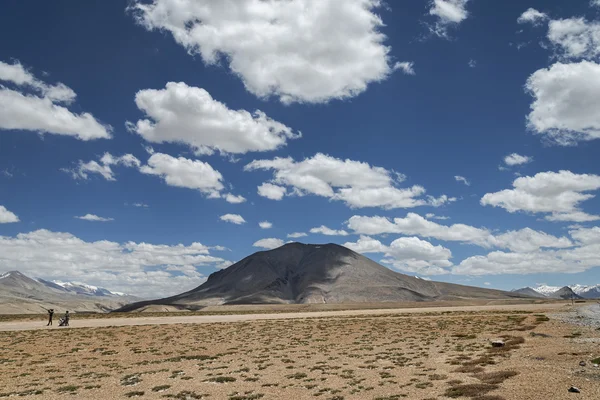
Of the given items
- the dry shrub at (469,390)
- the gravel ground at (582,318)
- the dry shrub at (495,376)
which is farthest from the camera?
the gravel ground at (582,318)

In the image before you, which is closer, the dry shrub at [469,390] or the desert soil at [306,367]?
the dry shrub at [469,390]

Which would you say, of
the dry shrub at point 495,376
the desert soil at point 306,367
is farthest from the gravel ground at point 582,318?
the dry shrub at point 495,376

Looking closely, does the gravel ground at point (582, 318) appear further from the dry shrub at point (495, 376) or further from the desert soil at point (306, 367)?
the dry shrub at point (495, 376)

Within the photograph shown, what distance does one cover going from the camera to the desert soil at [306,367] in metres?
21.8

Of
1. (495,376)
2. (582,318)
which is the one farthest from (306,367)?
(582,318)

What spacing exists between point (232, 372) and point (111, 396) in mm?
8219

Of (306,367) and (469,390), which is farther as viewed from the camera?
(306,367)

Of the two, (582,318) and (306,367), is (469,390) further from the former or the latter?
(582,318)

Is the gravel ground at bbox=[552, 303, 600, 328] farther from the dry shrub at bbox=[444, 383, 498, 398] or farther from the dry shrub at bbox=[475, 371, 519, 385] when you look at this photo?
the dry shrub at bbox=[444, 383, 498, 398]

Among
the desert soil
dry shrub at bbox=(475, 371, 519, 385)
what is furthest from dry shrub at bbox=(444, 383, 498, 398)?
dry shrub at bbox=(475, 371, 519, 385)

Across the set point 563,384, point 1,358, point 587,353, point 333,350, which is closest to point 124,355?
point 1,358

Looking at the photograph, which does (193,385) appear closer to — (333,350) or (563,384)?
(333,350)

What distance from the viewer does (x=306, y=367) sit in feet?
97.9

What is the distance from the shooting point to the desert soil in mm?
21797
